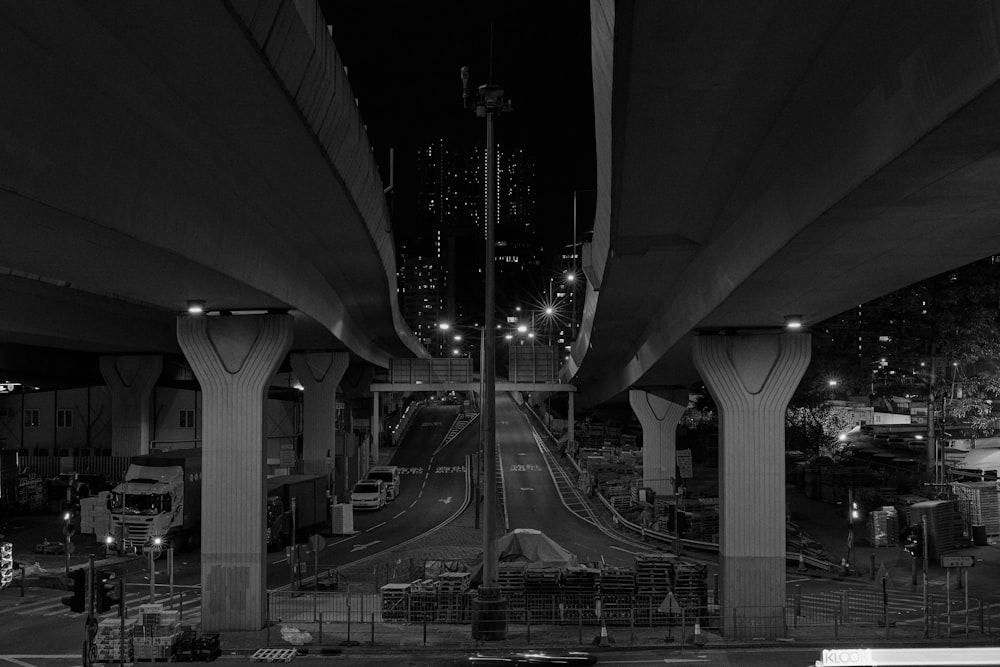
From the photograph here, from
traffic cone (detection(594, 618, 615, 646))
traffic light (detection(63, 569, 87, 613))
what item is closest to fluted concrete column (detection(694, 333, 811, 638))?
traffic cone (detection(594, 618, 615, 646))

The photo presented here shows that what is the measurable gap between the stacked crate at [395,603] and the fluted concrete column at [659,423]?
31973 mm

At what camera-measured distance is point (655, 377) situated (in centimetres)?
4834

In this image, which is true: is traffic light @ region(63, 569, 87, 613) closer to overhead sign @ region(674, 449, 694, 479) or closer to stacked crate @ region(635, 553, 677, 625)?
stacked crate @ region(635, 553, 677, 625)

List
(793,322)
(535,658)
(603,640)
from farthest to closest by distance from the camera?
1. (793,322)
2. (603,640)
3. (535,658)

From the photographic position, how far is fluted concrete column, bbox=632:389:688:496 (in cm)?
5678

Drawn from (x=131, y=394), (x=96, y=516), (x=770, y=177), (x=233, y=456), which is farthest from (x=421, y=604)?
(x=131, y=394)

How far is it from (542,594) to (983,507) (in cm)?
2367

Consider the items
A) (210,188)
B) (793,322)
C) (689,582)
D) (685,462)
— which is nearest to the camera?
(210,188)

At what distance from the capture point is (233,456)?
25.4m

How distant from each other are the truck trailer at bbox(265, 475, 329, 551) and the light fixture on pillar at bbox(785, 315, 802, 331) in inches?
926

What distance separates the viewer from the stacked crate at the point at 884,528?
126ft

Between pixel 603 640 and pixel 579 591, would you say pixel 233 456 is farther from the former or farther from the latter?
pixel 603 640

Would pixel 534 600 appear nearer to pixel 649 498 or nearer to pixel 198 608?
pixel 198 608

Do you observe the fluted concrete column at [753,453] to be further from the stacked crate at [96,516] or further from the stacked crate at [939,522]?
the stacked crate at [96,516]
